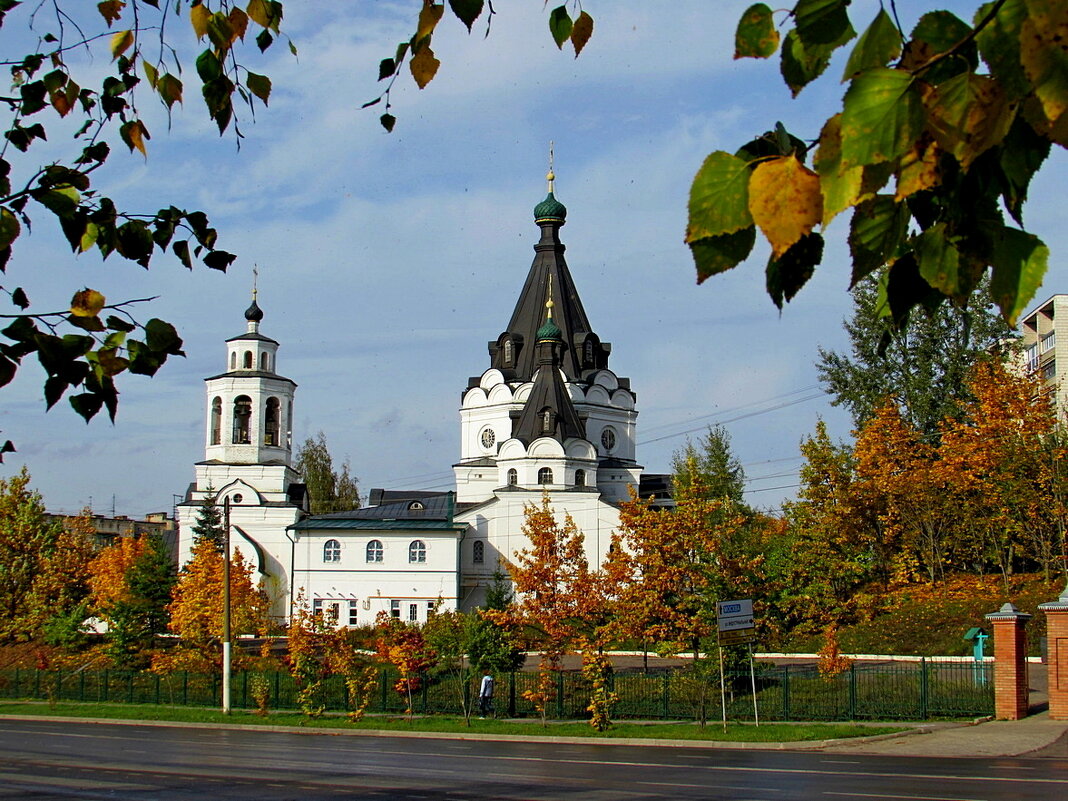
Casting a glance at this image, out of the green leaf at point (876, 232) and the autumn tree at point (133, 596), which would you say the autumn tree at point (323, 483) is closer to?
the autumn tree at point (133, 596)

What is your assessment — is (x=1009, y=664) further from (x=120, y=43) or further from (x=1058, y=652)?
(x=120, y=43)

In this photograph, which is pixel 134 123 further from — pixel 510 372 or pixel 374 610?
pixel 510 372

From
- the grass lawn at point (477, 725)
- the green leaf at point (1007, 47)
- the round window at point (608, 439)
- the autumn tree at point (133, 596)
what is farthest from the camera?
the round window at point (608, 439)

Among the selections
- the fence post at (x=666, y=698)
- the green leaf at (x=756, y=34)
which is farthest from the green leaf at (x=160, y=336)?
the fence post at (x=666, y=698)

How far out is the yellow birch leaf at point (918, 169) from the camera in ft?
6.20

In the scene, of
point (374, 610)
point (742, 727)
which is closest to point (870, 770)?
point (742, 727)

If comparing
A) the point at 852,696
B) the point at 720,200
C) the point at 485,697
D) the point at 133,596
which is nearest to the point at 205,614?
the point at 133,596

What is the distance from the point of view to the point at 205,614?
38.8 metres

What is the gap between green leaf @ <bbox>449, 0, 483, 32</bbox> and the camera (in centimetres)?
354

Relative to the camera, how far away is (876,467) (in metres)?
43.1

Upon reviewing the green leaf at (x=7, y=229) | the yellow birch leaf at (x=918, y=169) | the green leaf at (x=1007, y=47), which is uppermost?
the green leaf at (x=7, y=229)

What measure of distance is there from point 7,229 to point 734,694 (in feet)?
86.9

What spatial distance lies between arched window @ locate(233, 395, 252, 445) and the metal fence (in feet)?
93.9

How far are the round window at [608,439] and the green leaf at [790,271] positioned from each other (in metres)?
69.6
